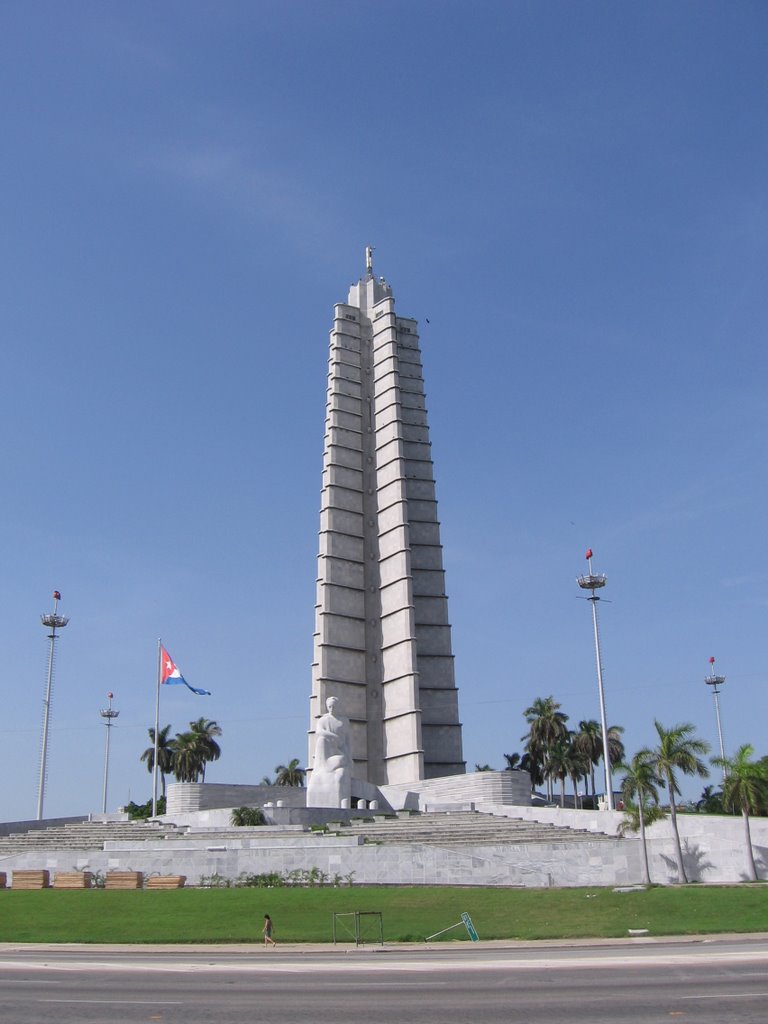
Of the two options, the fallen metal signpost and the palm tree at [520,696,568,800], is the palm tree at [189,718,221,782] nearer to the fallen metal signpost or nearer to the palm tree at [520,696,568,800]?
the palm tree at [520,696,568,800]

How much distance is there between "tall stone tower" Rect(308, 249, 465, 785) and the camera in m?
59.1

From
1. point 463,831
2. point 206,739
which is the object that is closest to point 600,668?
point 463,831

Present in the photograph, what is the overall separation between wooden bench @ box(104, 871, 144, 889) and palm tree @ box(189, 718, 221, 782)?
40.8 m

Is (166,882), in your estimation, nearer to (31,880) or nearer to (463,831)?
(31,880)

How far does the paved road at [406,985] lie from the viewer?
11.9m

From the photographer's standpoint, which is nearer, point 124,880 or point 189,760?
point 124,880

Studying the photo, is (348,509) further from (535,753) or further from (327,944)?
(327,944)

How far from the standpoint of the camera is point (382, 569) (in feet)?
206

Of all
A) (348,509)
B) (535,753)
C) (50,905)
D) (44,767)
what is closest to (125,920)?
(50,905)

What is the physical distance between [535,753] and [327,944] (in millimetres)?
50008

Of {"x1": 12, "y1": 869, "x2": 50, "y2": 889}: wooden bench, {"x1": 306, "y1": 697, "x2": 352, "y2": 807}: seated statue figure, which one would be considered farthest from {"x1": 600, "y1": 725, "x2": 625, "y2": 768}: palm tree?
{"x1": 12, "y1": 869, "x2": 50, "y2": 889}: wooden bench

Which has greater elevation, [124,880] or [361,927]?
[124,880]

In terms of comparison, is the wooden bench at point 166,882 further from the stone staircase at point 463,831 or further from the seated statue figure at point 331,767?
the seated statue figure at point 331,767

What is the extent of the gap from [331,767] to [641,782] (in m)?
19.3
